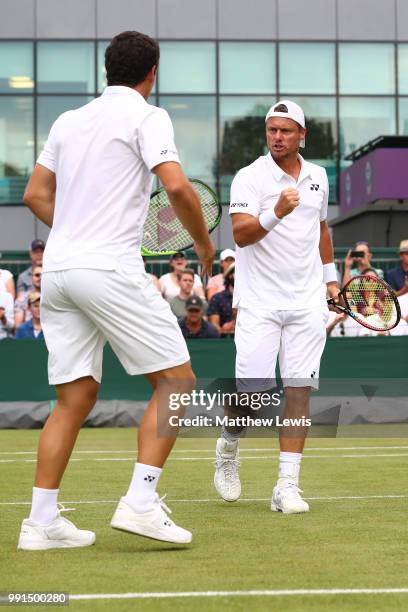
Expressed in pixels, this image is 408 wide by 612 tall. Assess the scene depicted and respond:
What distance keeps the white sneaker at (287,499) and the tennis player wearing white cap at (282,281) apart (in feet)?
0.52

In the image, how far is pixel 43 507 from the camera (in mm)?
6129

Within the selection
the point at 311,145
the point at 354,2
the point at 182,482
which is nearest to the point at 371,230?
the point at 311,145

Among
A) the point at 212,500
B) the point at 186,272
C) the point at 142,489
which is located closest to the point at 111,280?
the point at 142,489

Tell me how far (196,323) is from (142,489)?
9.23 m

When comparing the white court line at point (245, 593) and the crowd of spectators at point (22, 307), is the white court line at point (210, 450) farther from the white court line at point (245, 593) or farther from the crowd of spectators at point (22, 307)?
the white court line at point (245, 593)

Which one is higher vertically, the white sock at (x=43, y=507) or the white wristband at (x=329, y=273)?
the white wristband at (x=329, y=273)

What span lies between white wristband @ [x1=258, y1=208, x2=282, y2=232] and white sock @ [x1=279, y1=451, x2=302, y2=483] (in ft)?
4.17

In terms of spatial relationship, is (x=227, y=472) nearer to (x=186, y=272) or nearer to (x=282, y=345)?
(x=282, y=345)

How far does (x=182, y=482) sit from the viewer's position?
940 centimetres

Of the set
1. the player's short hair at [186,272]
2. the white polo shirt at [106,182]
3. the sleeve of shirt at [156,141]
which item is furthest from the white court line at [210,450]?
the sleeve of shirt at [156,141]

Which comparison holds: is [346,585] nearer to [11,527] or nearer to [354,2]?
[11,527]

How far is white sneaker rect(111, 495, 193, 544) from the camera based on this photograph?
19.8 feet

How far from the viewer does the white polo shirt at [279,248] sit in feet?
25.7

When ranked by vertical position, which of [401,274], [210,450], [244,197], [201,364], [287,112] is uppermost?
[287,112]
